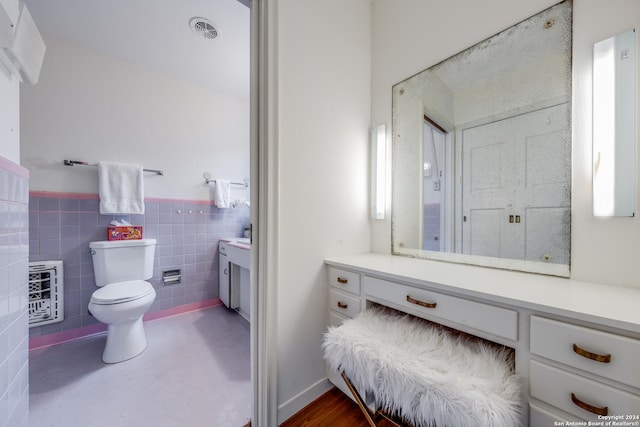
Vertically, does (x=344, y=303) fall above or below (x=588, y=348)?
below

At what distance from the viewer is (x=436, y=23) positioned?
127cm

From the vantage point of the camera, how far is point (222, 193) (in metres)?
2.45

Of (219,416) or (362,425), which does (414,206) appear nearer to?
(362,425)

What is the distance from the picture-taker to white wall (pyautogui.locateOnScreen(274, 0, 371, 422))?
43.7 inches

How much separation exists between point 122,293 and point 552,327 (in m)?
2.27

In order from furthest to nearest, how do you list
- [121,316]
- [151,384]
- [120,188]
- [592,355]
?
A: [120,188], [121,316], [151,384], [592,355]

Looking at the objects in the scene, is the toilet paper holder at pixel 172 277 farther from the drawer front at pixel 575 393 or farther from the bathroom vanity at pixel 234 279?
the drawer front at pixel 575 393

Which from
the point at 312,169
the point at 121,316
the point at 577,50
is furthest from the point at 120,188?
the point at 577,50

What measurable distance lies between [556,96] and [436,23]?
2.48ft

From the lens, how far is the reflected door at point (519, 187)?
93 cm

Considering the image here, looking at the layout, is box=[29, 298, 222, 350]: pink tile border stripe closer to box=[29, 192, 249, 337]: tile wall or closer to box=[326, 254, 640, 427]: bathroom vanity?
box=[29, 192, 249, 337]: tile wall

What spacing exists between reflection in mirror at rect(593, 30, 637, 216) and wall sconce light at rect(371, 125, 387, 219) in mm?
895

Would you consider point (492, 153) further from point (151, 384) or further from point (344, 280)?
point (151, 384)

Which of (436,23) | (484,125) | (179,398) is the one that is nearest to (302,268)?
(179,398)
